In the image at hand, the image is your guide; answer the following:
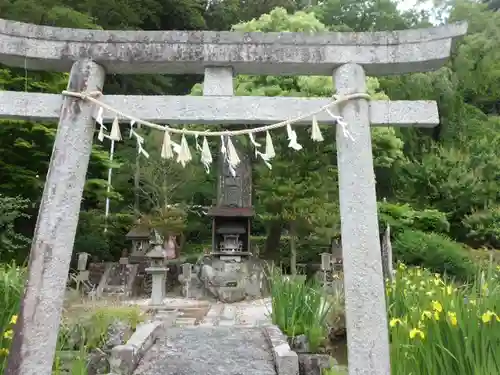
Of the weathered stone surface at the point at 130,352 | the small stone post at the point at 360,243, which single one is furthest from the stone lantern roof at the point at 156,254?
the small stone post at the point at 360,243

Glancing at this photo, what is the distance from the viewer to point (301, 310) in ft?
18.4

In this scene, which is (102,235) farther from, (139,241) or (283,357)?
(283,357)

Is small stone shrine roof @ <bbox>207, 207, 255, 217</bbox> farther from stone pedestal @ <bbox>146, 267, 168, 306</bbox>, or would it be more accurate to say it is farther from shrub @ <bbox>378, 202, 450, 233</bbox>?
shrub @ <bbox>378, 202, 450, 233</bbox>

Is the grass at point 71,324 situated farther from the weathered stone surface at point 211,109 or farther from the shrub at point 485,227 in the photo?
the shrub at point 485,227

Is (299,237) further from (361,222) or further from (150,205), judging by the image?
(361,222)

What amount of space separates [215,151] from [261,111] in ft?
42.8

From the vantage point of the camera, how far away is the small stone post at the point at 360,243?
293 cm

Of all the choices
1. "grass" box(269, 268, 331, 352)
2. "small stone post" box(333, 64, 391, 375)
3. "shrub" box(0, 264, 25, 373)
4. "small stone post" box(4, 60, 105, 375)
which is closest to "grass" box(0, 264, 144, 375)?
"shrub" box(0, 264, 25, 373)

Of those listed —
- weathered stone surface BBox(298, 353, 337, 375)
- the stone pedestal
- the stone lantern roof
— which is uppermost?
the stone lantern roof

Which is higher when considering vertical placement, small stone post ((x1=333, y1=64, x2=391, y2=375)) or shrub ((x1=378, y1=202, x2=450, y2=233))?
shrub ((x1=378, y1=202, x2=450, y2=233))

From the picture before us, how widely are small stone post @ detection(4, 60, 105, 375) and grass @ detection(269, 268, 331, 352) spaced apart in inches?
123

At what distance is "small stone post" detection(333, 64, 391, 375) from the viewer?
2930 millimetres

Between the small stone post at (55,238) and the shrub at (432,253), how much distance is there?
10176 mm

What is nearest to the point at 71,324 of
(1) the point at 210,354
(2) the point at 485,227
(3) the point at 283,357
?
(1) the point at 210,354
